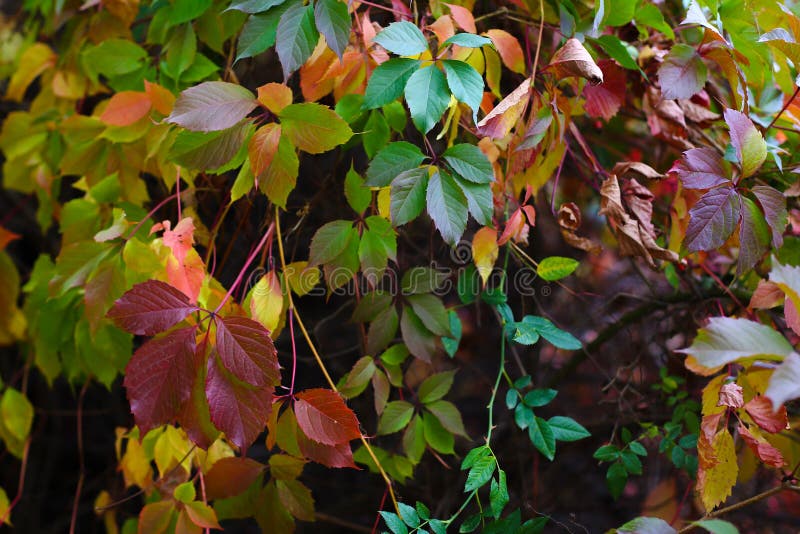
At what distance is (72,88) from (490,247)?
0.78 m

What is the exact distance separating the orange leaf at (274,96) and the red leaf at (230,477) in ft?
1.42

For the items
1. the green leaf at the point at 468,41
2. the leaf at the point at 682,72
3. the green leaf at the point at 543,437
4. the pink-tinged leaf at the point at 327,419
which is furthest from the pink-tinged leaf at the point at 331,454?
the leaf at the point at 682,72

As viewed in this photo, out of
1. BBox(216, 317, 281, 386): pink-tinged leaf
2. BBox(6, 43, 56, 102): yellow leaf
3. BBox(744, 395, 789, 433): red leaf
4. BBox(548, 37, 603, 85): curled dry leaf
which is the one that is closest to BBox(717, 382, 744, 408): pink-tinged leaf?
BBox(744, 395, 789, 433): red leaf

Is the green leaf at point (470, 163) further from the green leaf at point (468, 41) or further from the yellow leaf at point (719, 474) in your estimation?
the yellow leaf at point (719, 474)

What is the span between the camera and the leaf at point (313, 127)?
0.75 meters

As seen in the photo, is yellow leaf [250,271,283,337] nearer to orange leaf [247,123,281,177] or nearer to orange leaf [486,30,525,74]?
orange leaf [247,123,281,177]

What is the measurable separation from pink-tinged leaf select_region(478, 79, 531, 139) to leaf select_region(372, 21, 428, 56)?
105mm

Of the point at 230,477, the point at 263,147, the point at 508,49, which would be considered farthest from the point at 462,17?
the point at 230,477

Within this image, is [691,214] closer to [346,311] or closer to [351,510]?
[346,311]

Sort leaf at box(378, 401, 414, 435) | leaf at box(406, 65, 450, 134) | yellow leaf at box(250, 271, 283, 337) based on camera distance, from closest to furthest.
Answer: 1. leaf at box(406, 65, 450, 134)
2. yellow leaf at box(250, 271, 283, 337)
3. leaf at box(378, 401, 414, 435)

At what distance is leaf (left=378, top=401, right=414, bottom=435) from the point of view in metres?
0.92

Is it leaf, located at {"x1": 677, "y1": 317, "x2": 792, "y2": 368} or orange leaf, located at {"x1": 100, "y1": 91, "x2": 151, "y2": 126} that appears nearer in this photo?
leaf, located at {"x1": 677, "y1": 317, "x2": 792, "y2": 368}

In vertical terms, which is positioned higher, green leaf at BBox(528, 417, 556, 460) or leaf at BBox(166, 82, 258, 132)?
leaf at BBox(166, 82, 258, 132)

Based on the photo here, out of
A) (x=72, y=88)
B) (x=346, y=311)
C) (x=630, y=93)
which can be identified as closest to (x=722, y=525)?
(x=630, y=93)
